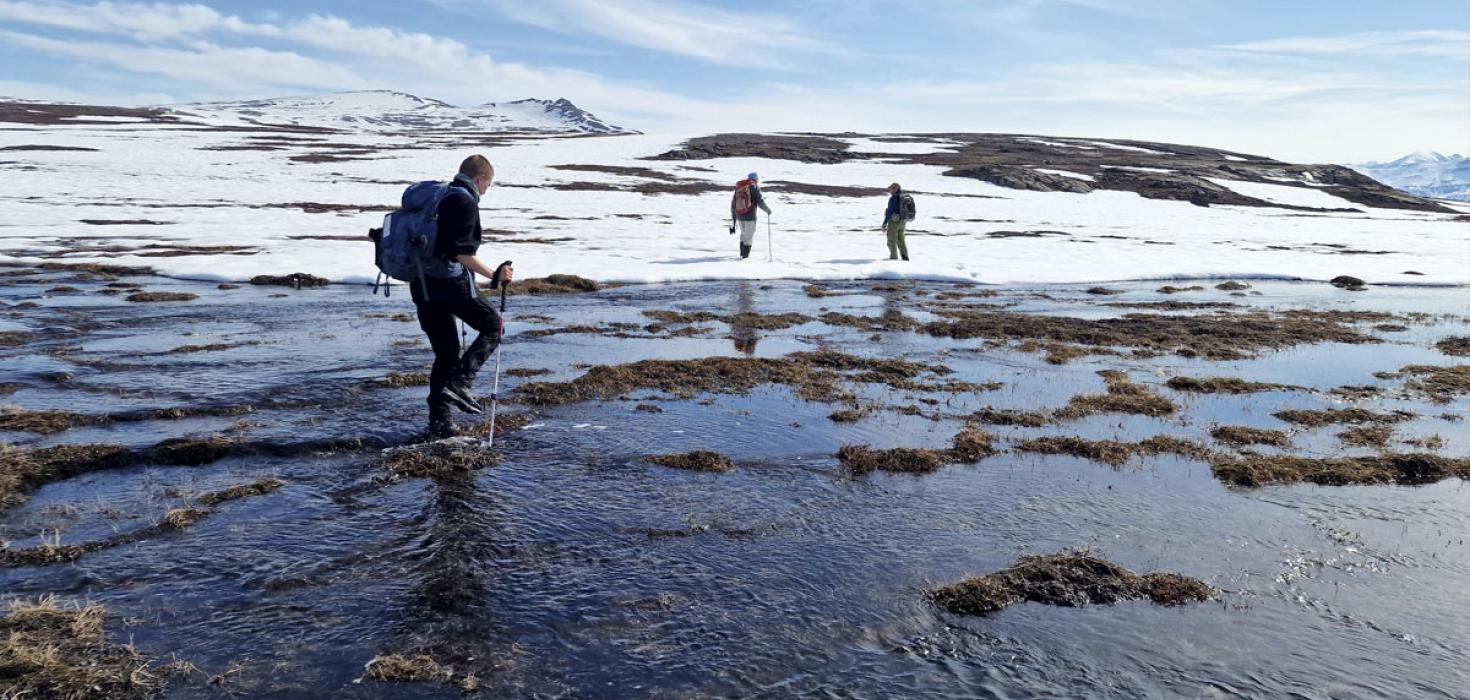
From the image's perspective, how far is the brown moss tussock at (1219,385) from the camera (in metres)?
11.1

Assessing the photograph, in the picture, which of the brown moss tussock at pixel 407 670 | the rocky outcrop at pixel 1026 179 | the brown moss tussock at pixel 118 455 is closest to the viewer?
the brown moss tussock at pixel 407 670

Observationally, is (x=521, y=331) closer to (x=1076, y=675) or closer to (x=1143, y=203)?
(x=1076, y=675)

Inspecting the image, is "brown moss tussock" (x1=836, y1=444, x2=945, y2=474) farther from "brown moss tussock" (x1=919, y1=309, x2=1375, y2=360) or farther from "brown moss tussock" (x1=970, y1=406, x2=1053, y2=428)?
"brown moss tussock" (x1=919, y1=309, x2=1375, y2=360)

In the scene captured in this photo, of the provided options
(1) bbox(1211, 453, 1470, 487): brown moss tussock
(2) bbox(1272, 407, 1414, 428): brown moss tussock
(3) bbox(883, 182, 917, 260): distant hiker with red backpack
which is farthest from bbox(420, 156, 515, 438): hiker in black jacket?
(3) bbox(883, 182, 917, 260): distant hiker with red backpack

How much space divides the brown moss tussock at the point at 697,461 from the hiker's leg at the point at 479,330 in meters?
2.18

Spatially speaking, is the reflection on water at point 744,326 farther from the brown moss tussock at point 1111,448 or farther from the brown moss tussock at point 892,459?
the brown moss tussock at point 1111,448

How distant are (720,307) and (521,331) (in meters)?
4.63

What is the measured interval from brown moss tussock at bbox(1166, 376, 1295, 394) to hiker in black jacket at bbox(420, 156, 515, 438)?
8371 millimetres

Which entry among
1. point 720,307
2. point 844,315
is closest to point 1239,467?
point 844,315

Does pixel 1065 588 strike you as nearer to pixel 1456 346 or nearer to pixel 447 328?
pixel 447 328

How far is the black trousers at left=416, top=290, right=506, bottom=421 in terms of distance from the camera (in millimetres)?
8273

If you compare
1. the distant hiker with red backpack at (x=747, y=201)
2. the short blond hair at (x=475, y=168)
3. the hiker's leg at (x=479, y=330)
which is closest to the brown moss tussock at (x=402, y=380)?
the hiker's leg at (x=479, y=330)

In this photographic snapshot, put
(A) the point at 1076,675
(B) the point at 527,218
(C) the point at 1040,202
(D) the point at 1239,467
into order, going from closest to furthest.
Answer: (A) the point at 1076,675 < (D) the point at 1239,467 < (B) the point at 527,218 < (C) the point at 1040,202

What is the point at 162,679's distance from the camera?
4.14 m
